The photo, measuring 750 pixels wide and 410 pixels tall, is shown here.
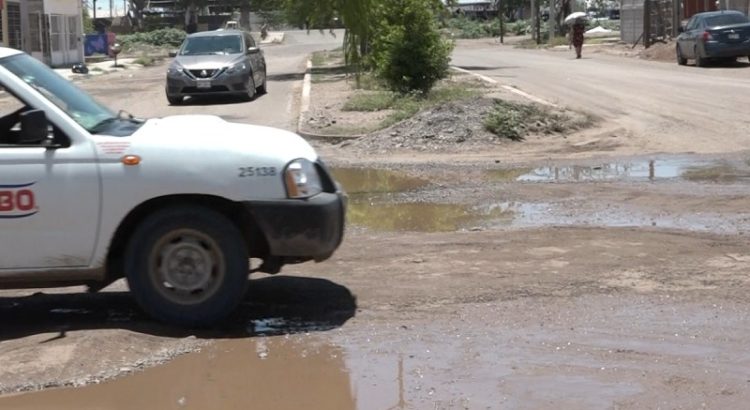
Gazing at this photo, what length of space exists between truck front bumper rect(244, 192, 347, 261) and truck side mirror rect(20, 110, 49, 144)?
128 cm

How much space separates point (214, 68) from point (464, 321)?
19694 millimetres

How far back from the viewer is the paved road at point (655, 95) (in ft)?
56.4

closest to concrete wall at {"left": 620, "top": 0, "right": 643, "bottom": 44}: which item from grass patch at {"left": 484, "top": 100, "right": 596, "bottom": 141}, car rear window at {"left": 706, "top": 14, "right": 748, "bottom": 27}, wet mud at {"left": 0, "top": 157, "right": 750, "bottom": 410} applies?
car rear window at {"left": 706, "top": 14, "right": 748, "bottom": 27}

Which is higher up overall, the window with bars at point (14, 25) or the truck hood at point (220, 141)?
the window with bars at point (14, 25)

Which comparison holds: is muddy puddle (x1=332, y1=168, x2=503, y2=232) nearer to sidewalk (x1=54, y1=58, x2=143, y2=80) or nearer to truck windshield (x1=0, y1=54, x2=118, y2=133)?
truck windshield (x1=0, y1=54, x2=118, y2=133)

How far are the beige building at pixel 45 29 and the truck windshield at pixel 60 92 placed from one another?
121 feet

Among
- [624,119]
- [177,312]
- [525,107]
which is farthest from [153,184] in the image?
[624,119]

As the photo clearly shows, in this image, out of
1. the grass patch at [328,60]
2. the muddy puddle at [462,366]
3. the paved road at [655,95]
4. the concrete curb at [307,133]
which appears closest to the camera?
the muddy puddle at [462,366]

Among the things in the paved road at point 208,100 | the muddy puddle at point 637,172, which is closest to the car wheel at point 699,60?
the paved road at point 208,100

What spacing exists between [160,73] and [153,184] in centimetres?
4082

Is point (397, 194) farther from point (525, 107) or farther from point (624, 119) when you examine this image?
point (624, 119)

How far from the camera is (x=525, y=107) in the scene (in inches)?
736

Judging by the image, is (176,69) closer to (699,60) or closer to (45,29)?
(699,60)

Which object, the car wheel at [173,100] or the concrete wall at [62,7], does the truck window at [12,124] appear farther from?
the concrete wall at [62,7]
